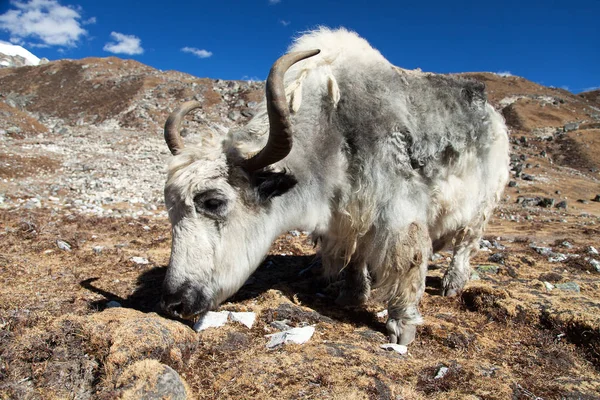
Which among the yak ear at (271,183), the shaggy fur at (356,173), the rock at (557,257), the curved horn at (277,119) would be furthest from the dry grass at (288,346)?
the curved horn at (277,119)

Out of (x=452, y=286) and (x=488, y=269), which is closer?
(x=452, y=286)

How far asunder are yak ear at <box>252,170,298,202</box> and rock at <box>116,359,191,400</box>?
164 centimetres

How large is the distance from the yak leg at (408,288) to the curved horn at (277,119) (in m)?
1.47

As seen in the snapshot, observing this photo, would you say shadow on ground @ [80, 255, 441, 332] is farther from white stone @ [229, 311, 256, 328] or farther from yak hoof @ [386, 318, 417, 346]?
white stone @ [229, 311, 256, 328]

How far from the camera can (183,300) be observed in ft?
10.4

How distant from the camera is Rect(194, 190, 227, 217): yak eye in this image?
11.0 ft

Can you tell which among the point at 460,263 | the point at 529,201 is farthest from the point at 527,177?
the point at 460,263

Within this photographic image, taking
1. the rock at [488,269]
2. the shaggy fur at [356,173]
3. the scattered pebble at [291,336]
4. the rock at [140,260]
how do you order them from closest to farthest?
the scattered pebble at [291,336] → the shaggy fur at [356,173] → the rock at [140,260] → the rock at [488,269]

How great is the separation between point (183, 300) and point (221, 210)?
2.56ft

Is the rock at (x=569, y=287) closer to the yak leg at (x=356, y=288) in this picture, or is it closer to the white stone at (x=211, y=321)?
the yak leg at (x=356, y=288)

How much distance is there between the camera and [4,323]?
120 inches

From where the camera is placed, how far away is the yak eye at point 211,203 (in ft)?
11.0

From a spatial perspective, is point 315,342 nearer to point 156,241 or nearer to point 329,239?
point 329,239

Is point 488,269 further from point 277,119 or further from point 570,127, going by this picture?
point 570,127
